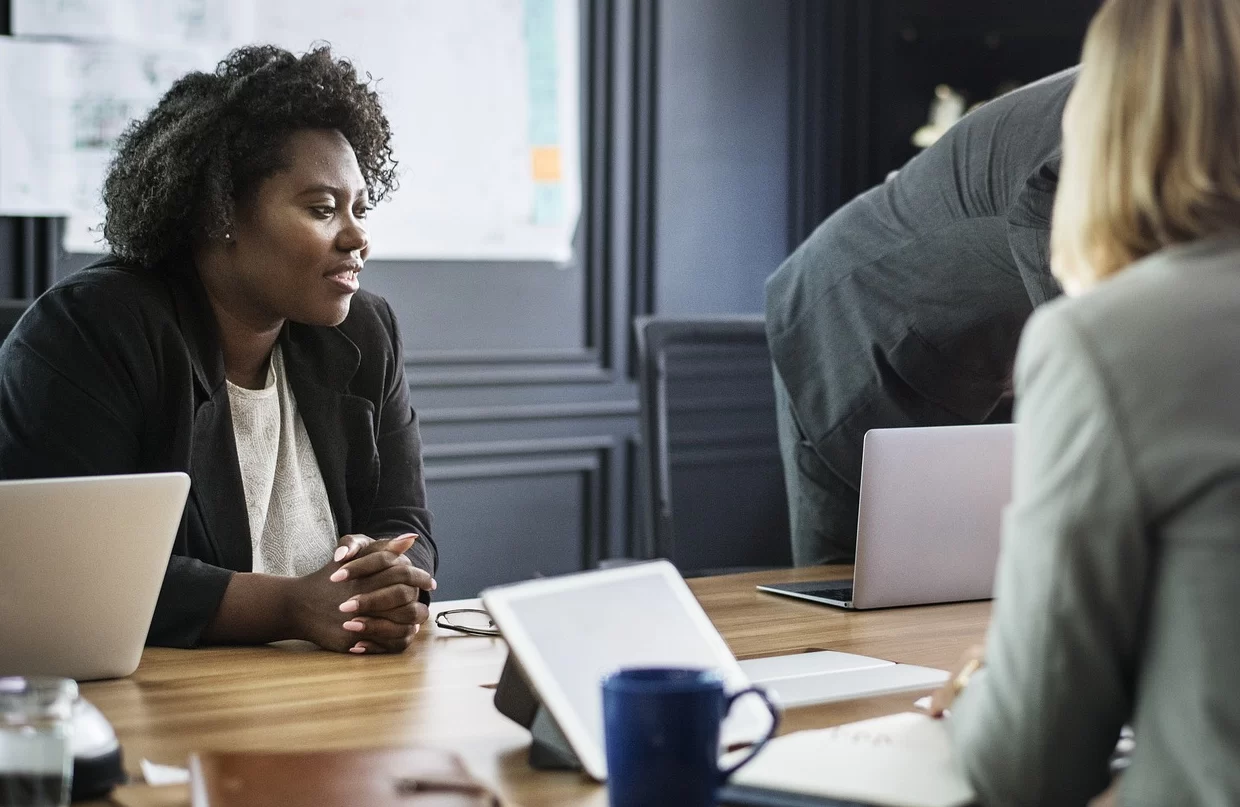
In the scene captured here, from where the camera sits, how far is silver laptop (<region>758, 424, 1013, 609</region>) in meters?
1.56

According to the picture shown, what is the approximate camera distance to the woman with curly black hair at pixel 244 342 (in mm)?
1619

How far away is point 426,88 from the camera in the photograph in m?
3.35

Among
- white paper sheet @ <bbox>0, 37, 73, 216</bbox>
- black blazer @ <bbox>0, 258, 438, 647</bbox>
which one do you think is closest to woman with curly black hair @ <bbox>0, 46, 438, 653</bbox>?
black blazer @ <bbox>0, 258, 438, 647</bbox>

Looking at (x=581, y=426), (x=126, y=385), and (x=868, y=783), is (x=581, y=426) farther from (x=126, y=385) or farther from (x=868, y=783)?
(x=868, y=783)

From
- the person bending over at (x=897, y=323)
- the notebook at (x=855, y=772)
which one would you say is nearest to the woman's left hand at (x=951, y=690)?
the notebook at (x=855, y=772)

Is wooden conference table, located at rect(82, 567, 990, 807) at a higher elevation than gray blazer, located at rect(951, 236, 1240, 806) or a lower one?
lower

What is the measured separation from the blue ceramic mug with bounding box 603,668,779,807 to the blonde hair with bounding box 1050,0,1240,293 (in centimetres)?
35

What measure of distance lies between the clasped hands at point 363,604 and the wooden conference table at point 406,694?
0.07 feet

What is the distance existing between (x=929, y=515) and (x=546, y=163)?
2.13 meters

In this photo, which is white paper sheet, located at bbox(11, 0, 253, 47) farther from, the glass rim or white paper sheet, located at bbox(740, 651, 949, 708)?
the glass rim

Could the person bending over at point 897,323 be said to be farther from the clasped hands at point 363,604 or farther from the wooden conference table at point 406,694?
the clasped hands at point 363,604

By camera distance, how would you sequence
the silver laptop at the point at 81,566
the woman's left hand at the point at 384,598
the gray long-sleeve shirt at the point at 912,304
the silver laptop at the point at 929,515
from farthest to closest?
1. the gray long-sleeve shirt at the point at 912,304
2. the silver laptop at the point at 929,515
3. the woman's left hand at the point at 384,598
4. the silver laptop at the point at 81,566

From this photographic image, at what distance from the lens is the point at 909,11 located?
3.93 meters

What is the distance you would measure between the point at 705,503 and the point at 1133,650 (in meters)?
1.75
